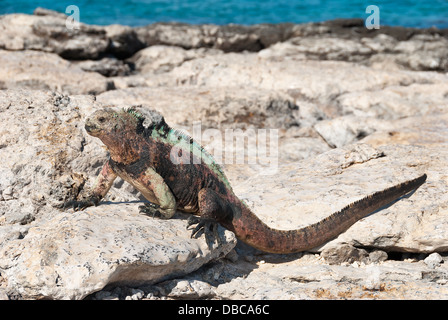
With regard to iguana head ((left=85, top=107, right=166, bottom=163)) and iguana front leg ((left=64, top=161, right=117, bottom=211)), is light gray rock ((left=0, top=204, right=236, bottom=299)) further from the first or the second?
iguana head ((left=85, top=107, right=166, bottom=163))

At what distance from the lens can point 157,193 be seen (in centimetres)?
411

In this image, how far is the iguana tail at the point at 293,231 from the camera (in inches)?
171

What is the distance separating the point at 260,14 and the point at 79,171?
19.2m

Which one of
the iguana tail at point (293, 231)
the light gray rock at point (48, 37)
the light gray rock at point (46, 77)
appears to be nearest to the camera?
the iguana tail at point (293, 231)

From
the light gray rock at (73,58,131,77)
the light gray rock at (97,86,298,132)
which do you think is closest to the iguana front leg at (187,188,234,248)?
the light gray rock at (97,86,298,132)

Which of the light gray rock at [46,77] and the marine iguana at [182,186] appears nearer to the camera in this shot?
the marine iguana at [182,186]

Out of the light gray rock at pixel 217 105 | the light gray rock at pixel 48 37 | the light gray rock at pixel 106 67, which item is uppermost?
the light gray rock at pixel 48 37

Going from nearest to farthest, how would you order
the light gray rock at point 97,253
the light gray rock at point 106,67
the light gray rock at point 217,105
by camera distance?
the light gray rock at point 97,253 → the light gray rock at point 217,105 → the light gray rock at point 106,67

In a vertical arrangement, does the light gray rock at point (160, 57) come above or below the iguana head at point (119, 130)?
above

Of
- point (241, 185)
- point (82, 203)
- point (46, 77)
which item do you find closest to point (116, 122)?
point (82, 203)

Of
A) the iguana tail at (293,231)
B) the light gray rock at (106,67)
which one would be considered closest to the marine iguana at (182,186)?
the iguana tail at (293,231)

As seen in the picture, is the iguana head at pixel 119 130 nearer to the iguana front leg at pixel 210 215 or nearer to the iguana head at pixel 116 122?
the iguana head at pixel 116 122

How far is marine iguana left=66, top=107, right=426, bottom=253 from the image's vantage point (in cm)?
409

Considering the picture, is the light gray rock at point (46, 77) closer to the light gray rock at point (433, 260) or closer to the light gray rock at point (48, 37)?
the light gray rock at point (48, 37)
